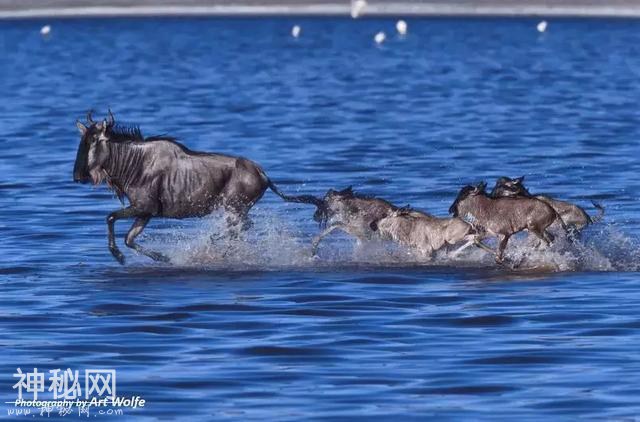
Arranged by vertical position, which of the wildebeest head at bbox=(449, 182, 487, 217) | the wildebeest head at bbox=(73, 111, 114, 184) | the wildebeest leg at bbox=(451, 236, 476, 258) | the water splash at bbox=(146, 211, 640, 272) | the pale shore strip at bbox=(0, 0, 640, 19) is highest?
the wildebeest head at bbox=(73, 111, 114, 184)

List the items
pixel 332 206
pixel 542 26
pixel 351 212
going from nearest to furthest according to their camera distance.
Answer: pixel 351 212 → pixel 332 206 → pixel 542 26

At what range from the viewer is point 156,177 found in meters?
19.0

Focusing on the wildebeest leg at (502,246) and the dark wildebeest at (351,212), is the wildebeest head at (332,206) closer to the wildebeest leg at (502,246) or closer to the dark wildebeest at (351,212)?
the dark wildebeest at (351,212)

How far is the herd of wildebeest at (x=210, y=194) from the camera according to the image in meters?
18.7

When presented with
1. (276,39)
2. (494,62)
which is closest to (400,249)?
(494,62)

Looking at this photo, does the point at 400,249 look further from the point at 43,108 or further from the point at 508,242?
the point at 43,108

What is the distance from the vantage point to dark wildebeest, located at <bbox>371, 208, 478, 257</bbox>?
18.4 m

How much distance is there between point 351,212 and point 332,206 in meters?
0.23

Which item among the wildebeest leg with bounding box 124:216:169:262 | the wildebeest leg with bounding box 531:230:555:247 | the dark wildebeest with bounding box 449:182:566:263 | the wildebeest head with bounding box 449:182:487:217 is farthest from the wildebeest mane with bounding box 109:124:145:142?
the wildebeest leg with bounding box 531:230:555:247

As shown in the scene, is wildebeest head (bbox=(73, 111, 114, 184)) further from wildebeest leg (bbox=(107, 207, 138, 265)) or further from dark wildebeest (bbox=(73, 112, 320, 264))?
wildebeest leg (bbox=(107, 207, 138, 265))

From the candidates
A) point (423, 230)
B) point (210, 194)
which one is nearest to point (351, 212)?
point (423, 230)

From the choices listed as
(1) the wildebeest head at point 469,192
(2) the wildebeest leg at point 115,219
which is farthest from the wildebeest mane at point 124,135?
(1) the wildebeest head at point 469,192

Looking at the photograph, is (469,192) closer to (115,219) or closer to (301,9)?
(115,219)

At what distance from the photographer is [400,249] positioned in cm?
1945
